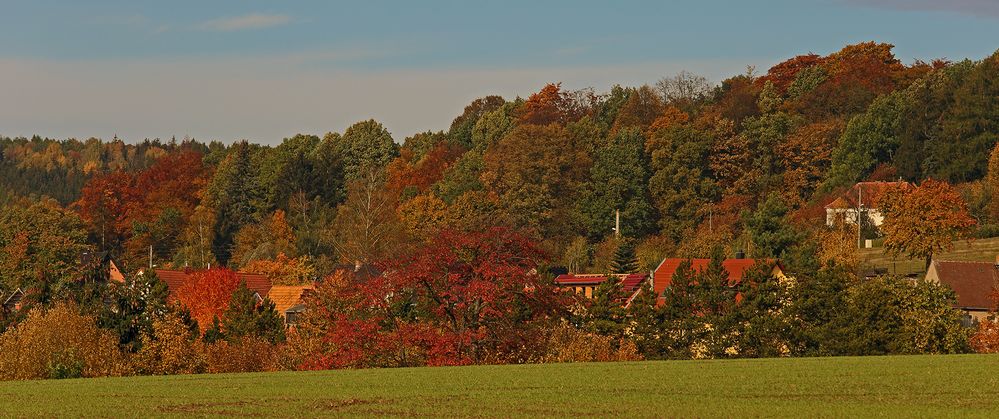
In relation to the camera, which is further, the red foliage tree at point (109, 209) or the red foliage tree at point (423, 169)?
the red foliage tree at point (109, 209)

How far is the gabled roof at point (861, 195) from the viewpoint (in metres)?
107

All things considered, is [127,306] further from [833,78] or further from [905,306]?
[833,78]

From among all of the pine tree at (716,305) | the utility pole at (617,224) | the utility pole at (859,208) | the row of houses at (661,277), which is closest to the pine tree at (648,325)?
the pine tree at (716,305)

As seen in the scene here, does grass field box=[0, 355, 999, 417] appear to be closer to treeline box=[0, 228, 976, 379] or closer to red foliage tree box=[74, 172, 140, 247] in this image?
treeline box=[0, 228, 976, 379]

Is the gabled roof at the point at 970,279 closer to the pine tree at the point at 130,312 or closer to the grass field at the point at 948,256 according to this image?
the grass field at the point at 948,256

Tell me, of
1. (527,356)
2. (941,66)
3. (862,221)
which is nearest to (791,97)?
(941,66)

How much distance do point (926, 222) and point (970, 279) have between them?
8048mm

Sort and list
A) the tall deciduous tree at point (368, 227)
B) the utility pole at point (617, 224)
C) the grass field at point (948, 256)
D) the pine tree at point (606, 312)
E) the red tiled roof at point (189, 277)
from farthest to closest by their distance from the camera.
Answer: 1. the utility pole at point (617, 224)
2. the tall deciduous tree at point (368, 227)
3. the red tiled roof at point (189, 277)
4. the grass field at point (948, 256)
5. the pine tree at point (606, 312)

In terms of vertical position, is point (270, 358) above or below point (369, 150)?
below

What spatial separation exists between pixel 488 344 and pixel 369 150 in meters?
106

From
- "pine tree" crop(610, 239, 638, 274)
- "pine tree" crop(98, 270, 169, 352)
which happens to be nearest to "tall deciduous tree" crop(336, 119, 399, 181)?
"pine tree" crop(610, 239, 638, 274)

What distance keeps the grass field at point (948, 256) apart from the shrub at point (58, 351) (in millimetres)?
53714

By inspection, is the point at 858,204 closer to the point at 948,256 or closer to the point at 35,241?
the point at 948,256

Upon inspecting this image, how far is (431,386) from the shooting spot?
38531 millimetres
